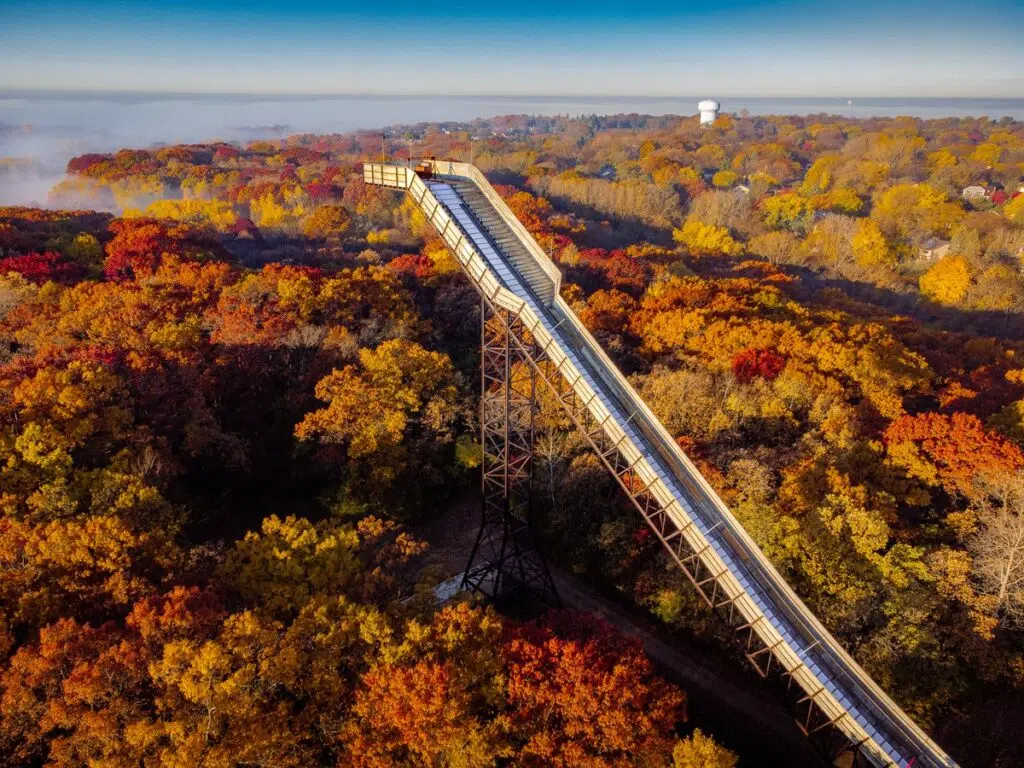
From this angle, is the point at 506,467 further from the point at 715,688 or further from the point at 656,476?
the point at 715,688

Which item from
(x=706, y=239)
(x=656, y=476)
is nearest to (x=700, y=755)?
(x=656, y=476)

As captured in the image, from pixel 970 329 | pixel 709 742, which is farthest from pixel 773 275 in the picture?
pixel 709 742

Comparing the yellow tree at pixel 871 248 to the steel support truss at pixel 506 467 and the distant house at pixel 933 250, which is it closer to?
the distant house at pixel 933 250

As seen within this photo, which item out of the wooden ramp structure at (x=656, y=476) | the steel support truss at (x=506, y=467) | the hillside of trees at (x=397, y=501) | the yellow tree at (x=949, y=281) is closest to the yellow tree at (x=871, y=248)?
the yellow tree at (x=949, y=281)

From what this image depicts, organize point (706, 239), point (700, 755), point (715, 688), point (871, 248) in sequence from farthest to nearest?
point (706, 239), point (871, 248), point (715, 688), point (700, 755)

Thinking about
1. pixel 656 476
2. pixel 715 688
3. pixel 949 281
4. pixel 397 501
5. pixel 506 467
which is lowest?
pixel 715 688

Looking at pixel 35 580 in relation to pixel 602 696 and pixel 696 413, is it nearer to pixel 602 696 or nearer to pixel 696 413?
pixel 602 696

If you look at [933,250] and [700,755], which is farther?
[933,250]
